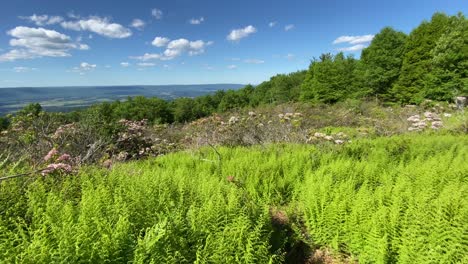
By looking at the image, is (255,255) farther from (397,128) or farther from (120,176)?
(397,128)

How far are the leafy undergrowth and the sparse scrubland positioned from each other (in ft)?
0.06

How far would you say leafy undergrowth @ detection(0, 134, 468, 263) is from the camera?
248cm

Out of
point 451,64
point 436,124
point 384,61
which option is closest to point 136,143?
point 436,124

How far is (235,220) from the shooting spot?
3.30 metres

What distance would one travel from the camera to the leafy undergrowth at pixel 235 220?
2.48m

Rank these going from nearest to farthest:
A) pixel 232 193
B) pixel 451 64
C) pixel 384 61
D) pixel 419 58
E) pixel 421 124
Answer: pixel 232 193
pixel 421 124
pixel 451 64
pixel 419 58
pixel 384 61

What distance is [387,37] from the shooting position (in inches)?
1085

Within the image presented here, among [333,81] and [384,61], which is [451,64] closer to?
[384,61]

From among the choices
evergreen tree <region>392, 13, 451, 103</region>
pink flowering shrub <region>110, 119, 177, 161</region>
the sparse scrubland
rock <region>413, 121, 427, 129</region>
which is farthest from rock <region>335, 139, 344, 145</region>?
evergreen tree <region>392, 13, 451, 103</region>

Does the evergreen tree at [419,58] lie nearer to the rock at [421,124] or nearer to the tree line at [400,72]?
the tree line at [400,72]

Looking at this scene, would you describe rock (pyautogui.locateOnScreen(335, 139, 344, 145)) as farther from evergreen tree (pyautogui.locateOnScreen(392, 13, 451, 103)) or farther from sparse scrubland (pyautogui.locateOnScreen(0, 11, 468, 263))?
evergreen tree (pyautogui.locateOnScreen(392, 13, 451, 103))

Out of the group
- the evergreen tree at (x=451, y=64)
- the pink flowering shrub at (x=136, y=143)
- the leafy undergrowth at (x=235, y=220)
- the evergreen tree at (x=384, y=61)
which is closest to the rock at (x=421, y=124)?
the leafy undergrowth at (x=235, y=220)

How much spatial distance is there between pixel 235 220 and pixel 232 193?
660 mm

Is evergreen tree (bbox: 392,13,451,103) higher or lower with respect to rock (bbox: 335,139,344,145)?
higher
